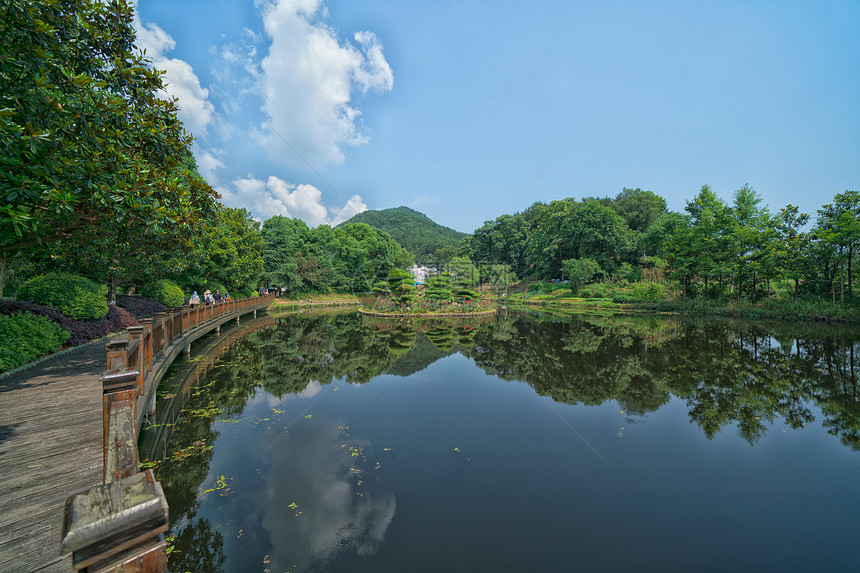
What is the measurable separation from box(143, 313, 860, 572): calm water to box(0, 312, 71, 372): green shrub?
2.67m

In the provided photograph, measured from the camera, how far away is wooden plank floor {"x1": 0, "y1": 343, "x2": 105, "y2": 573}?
8.27ft

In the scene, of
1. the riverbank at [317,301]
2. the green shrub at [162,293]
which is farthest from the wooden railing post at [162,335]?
the riverbank at [317,301]

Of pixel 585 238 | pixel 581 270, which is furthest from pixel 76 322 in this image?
pixel 585 238

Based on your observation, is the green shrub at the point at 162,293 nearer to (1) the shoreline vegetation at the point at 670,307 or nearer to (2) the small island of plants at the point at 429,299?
(1) the shoreline vegetation at the point at 670,307

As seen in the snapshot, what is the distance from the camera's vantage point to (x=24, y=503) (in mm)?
2938

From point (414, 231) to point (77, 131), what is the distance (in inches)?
3882

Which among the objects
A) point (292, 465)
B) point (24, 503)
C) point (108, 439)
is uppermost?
point (108, 439)

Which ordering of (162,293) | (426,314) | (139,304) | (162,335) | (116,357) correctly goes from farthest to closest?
(426,314) < (162,293) < (139,304) < (162,335) < (116,357)

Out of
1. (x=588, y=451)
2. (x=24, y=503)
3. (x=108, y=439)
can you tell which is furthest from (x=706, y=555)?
(x=24, y=503)

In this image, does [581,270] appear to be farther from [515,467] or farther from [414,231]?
[414,231]

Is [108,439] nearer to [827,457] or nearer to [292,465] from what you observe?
[292,465]

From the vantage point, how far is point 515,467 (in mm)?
4805

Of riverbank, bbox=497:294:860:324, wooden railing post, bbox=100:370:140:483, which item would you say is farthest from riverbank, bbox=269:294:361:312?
wooden railing post, bbox=100:370:140:483

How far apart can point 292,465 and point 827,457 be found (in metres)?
7.93
